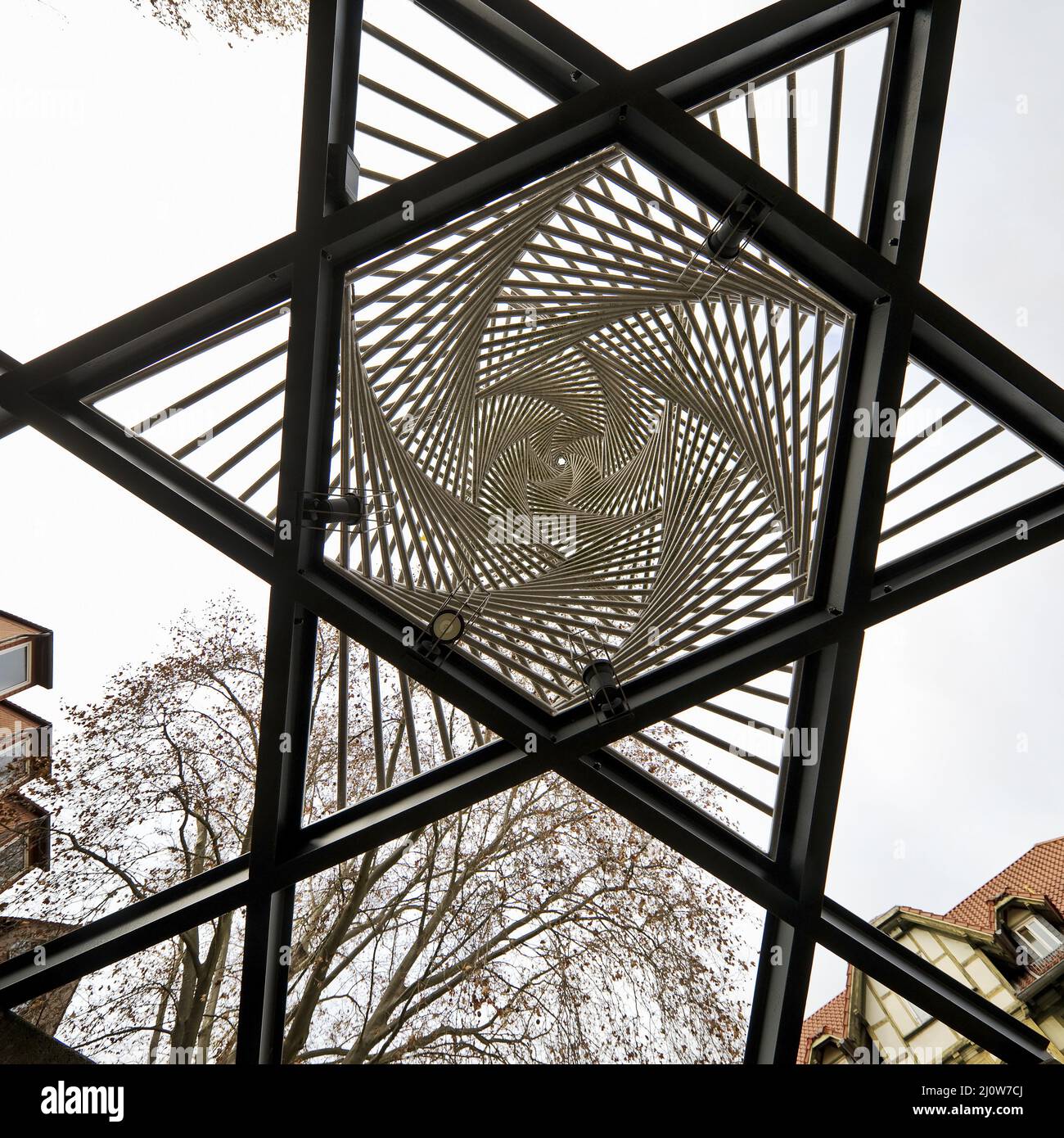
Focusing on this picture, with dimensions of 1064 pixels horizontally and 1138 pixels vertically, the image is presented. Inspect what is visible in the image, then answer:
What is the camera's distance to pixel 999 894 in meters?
10.6

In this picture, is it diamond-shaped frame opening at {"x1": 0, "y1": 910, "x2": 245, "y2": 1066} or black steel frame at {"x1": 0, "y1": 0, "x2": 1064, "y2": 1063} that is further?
diamond-shaped frame opening at {"x1": 0, "y1": 910, "x2": 245, "y2": 1066}

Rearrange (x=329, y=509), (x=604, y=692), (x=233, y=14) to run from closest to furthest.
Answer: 1. (x=329, y=509)
2. (x=604, y=692)
3. (x=233, y=14)

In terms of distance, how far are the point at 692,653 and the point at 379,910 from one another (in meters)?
4.93

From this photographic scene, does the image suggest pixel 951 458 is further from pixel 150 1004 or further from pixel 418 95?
pixel 150 1004

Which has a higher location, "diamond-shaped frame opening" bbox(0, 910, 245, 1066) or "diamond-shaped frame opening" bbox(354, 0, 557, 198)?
"diamond-shaped frame opening" bbox(354, 0, 557, 198)

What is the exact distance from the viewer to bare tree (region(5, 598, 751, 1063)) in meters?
6.43

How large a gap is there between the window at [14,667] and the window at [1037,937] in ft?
47.2

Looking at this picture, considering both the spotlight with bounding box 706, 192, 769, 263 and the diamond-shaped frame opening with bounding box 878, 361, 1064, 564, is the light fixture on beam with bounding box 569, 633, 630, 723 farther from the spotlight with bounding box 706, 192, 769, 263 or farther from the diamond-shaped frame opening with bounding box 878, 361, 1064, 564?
the diamond-shaped frame opening with bounding box 878, 361, 1064, 564

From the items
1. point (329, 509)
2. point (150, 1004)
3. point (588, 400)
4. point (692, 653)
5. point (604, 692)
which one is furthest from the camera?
point (588, 400)

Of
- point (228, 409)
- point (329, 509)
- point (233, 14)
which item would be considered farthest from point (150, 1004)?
point (233, 14)

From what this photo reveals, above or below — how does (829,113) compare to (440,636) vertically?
above

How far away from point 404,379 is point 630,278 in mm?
2360

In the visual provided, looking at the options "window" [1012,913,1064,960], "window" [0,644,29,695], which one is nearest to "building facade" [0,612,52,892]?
"window" [0,644,29,695]

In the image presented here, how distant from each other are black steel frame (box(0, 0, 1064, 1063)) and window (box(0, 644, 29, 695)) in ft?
17.6
